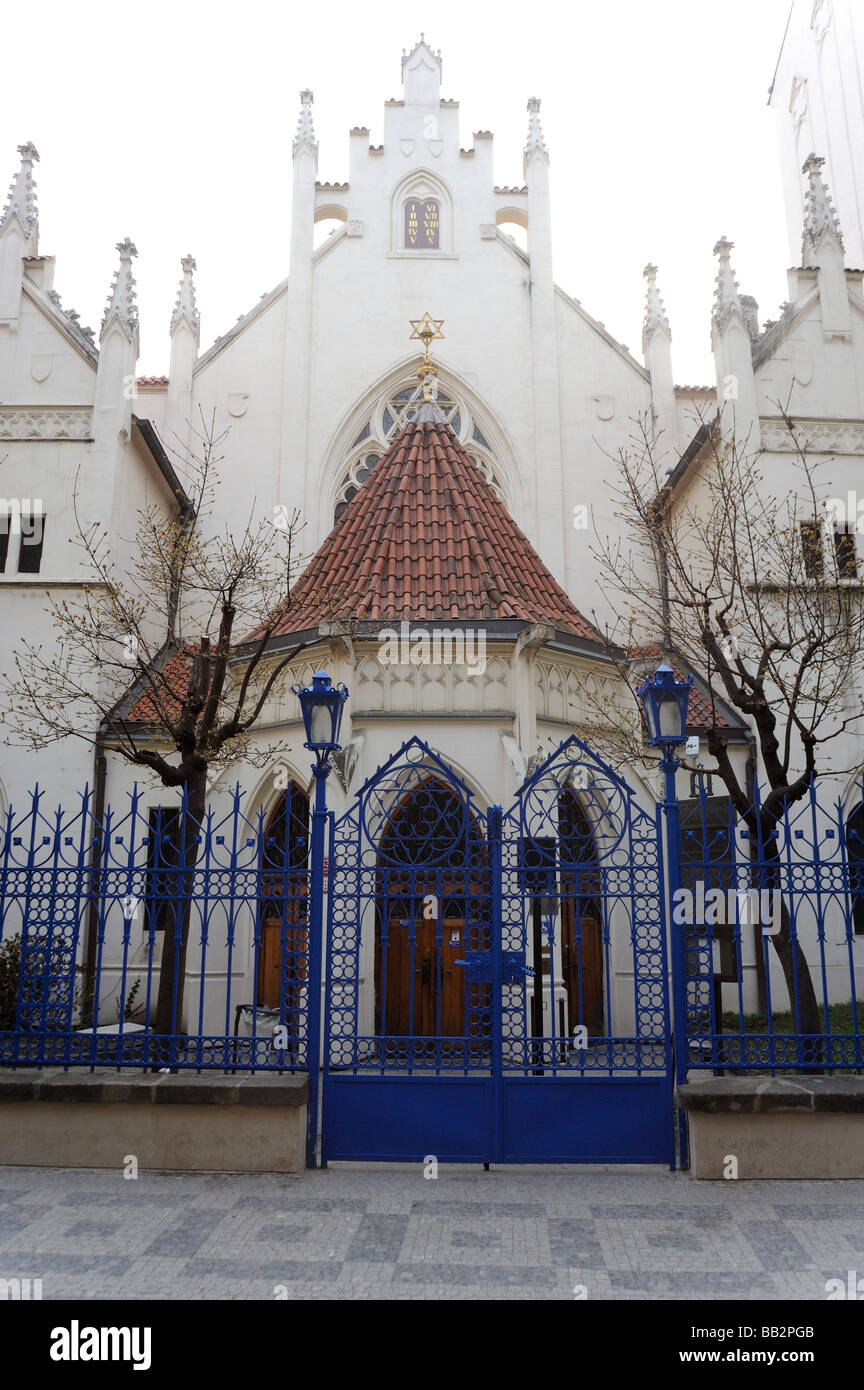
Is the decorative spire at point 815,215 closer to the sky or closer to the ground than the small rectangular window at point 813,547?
closer to the sky

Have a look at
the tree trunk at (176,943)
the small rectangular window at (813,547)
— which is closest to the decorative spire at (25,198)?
the tree trunk at (176,943)

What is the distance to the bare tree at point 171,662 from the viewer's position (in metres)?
9.54

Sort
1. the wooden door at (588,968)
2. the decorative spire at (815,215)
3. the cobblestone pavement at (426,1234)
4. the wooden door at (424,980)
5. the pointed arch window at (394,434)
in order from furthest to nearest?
1. the pointed arch window at (394,434)
2. the decorative spire at (815,215)
3. the wooden door at (588,968)
4. the wooden door at (424,980)
5. the cobblestone pavement at (426,1234)

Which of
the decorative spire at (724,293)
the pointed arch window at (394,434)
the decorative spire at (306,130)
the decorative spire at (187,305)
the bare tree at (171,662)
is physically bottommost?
the bare tree at (171,662)

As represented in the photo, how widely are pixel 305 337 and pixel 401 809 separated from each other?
37.0 feet

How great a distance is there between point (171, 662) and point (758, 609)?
27.1 feet

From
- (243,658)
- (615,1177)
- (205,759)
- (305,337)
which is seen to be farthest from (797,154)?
(615,1177)

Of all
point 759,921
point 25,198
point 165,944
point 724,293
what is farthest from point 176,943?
point 25,198

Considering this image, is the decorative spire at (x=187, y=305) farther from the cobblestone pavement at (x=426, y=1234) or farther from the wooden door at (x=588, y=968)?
the cobblestone pavement at (x=426, y=1234)

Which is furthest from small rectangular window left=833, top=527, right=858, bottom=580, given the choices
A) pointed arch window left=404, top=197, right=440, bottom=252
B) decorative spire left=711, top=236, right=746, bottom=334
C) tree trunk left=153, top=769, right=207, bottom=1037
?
tree trunk left=153, top=769, right=207, bottom=1037

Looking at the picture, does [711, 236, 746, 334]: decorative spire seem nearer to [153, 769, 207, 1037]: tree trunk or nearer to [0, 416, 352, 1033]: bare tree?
[0, 416, 352, 1033]: bare tree

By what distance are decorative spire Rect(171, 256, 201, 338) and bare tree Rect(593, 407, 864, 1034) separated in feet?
28.5

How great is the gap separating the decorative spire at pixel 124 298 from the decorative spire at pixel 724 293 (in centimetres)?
973

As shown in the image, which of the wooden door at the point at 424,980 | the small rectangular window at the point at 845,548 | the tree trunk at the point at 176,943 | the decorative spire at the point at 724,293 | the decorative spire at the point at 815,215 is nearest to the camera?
the tree trunk at the point at 176,943
